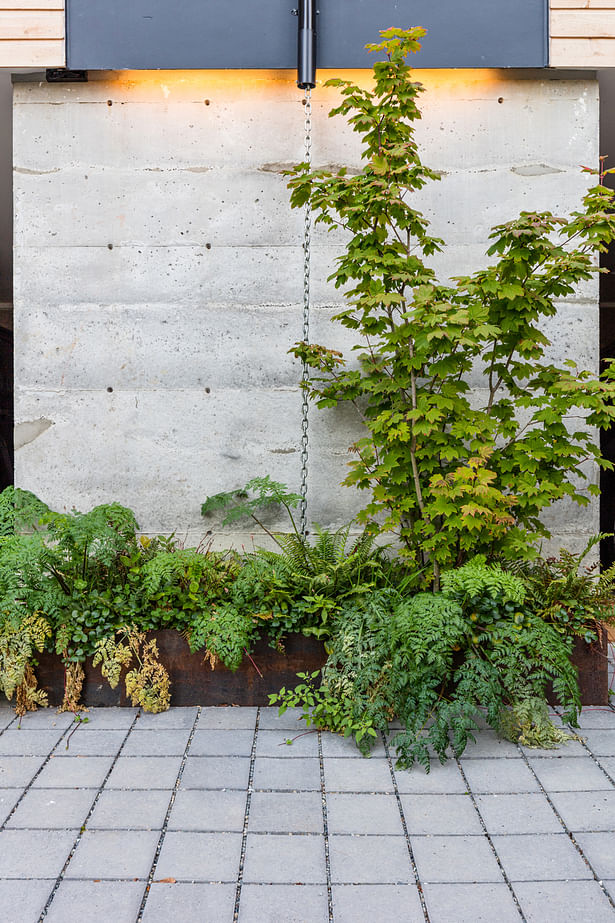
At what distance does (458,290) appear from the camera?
4.28m

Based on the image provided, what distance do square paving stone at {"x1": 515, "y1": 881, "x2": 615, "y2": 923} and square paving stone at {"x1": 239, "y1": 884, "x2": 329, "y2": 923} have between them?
72 centimetres

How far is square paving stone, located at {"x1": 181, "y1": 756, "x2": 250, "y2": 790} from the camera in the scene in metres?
3.40

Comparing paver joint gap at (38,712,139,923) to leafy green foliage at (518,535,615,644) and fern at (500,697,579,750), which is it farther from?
leafy green foliage at (518,535,615,644)

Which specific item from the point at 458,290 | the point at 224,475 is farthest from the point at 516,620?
the point at 224,475

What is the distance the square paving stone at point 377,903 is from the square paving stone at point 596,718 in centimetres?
182

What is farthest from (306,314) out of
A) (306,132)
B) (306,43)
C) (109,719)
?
(109,719)

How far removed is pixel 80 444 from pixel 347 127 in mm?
3044

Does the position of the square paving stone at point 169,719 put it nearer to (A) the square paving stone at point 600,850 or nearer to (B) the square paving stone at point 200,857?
(B) the square paving stone at point 200,857

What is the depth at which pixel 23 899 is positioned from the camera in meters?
2.59

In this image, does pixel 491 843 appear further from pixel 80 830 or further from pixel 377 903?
pixel 80 830

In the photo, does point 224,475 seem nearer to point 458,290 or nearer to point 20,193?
point 458,290

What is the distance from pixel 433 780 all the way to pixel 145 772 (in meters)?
1.40

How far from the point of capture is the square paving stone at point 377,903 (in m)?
2.50

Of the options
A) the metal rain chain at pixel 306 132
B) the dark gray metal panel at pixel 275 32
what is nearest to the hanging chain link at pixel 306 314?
the metal rain chain at pixel 306 132
